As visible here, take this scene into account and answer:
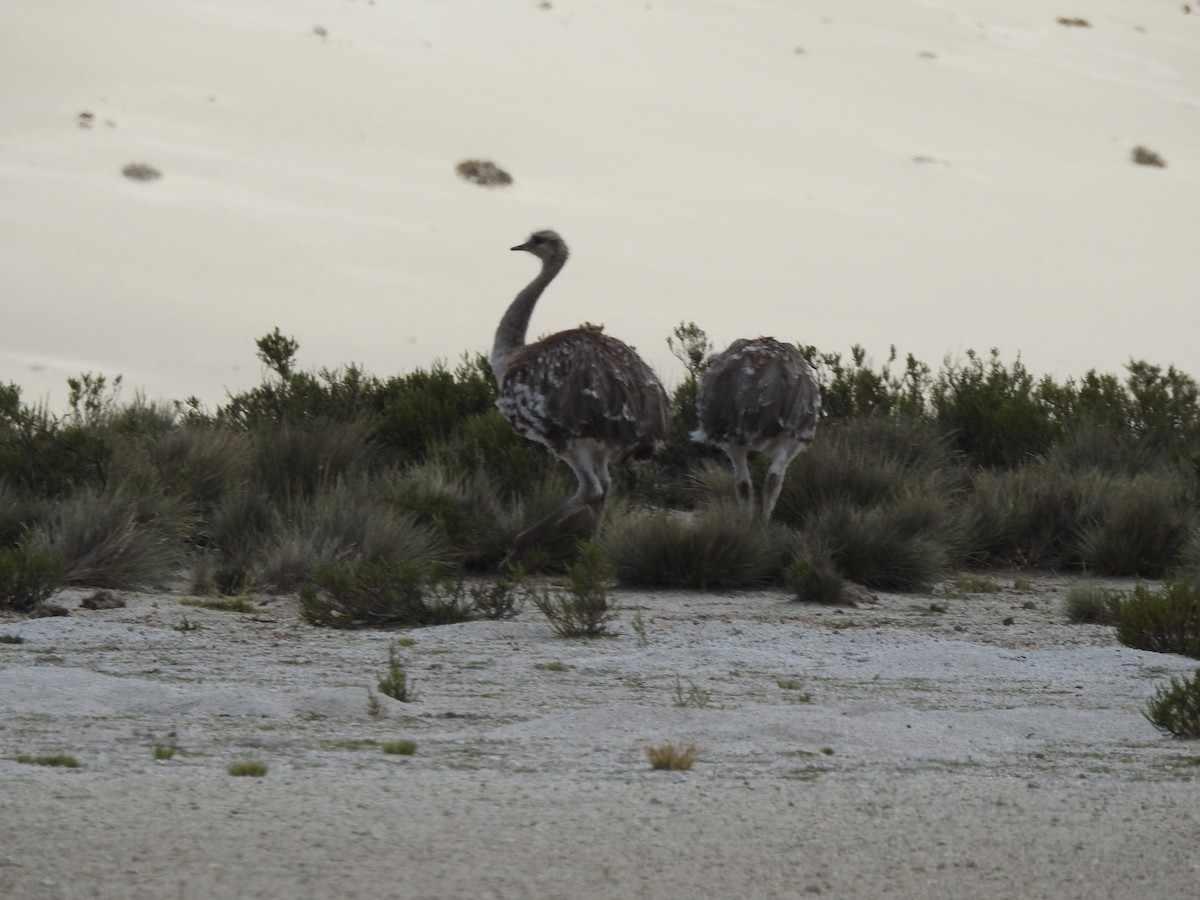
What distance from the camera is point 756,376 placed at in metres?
14.1

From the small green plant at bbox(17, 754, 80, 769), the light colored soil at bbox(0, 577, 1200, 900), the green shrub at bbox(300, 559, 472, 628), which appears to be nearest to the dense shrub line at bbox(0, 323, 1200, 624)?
the green shrub at bbox(300, 559, 472, 628)

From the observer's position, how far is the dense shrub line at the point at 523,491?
12961mm

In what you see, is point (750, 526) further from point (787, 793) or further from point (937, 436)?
point (787, 793)

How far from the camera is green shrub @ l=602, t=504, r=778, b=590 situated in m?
13.5

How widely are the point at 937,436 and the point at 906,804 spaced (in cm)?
1245

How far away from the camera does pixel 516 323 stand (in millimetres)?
15328

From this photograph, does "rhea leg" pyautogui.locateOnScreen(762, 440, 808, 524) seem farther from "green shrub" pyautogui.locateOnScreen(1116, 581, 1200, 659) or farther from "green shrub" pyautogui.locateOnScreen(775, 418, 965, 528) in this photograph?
"green shrub" pyautogui.locateOnScreen(1116, 581, 1200, 659)

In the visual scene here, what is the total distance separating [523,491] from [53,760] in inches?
395

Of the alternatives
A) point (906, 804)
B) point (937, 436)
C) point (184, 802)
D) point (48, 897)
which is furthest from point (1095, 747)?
point (937, 436)

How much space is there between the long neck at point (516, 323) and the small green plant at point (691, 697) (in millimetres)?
6754

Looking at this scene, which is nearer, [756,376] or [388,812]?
[388,812]

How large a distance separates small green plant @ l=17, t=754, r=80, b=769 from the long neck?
8.80 m

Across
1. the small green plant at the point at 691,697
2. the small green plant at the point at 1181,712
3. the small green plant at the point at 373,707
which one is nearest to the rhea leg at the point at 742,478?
the small green plant at the point at 691,697

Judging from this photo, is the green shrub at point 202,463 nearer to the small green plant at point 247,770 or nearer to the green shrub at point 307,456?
the green shrub at point 307,456
